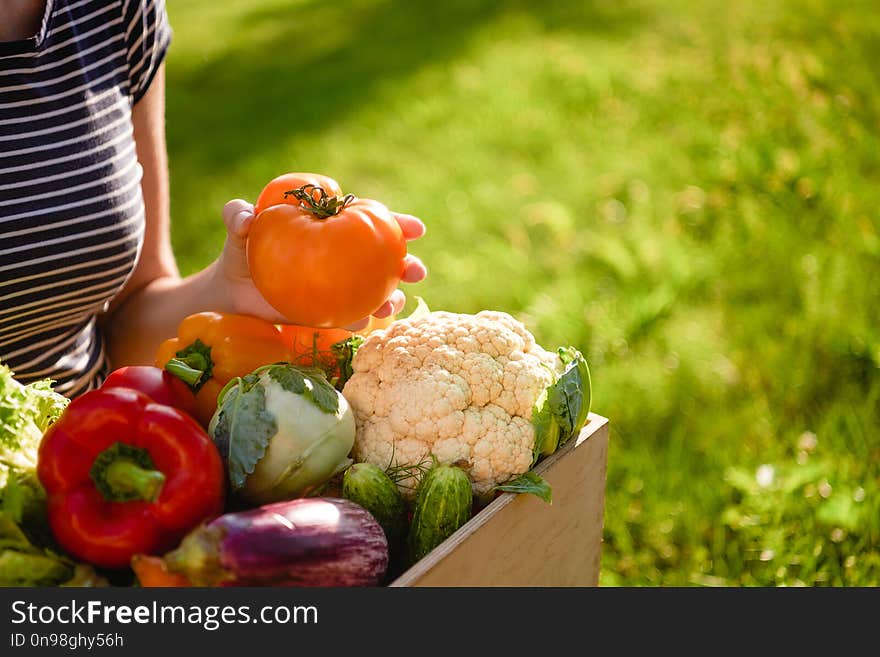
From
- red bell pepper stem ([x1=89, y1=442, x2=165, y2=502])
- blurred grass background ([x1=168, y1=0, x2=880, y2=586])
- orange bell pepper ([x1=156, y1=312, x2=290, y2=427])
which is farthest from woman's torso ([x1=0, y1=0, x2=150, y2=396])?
blurred grass background ([x1=168, y1=0, x2=880, y2=586])

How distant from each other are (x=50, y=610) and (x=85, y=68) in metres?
1.06

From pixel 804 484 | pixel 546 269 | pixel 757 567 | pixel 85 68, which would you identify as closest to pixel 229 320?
pixel 85 68

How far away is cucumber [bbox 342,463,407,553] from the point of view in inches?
44.4

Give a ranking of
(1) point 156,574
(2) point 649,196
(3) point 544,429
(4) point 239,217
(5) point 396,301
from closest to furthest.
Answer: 1. (1) point 156,574
2. (3) point 544,429
3. (4) point 239,217
4. (5) point 396,301
5. (2) point 649,196

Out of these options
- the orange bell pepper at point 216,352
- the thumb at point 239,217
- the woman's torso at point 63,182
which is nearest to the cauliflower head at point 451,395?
the orange bell pepper at point 216,352

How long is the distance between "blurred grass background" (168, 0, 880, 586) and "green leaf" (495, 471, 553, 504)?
1.22 meters

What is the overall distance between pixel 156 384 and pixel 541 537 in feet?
1.96

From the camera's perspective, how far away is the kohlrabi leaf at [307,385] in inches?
45.6

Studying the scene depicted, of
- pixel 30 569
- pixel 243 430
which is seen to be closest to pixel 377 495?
pixel 243 430

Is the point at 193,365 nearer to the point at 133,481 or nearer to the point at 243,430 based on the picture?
the point at 243,430

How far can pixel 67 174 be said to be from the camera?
61.7 inches

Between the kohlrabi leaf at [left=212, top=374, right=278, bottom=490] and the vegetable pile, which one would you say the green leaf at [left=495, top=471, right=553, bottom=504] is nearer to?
the vegetable pile

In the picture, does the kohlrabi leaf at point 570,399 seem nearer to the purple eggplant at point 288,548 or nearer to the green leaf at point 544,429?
the green leaf at point 544,429

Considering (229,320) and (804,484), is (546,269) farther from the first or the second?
(229,320)
